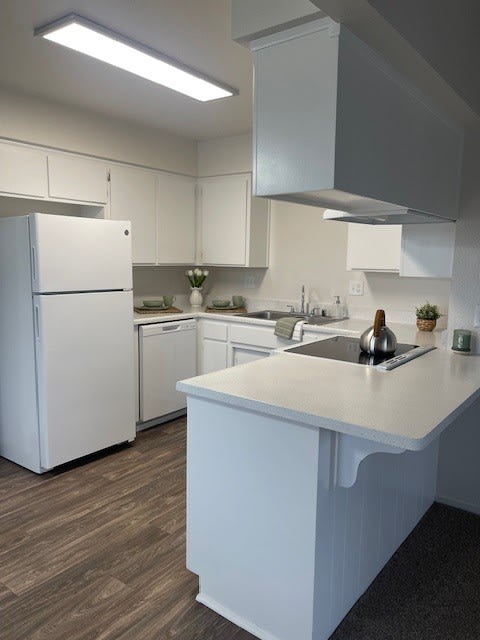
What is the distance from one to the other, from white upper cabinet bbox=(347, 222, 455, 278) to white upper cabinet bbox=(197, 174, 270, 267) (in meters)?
0.99

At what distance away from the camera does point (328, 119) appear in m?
1.35

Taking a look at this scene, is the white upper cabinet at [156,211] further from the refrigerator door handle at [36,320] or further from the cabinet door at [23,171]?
the refrigerator door handle at [36,320]

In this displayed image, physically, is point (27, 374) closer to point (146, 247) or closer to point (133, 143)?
point (146, 247)

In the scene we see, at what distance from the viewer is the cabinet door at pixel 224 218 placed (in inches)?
162

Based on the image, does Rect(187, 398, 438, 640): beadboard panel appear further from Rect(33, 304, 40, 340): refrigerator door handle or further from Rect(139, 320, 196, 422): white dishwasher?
Rect(139, 320, 196, 422): white dishwasher

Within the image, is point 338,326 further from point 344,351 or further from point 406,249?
point 344,351

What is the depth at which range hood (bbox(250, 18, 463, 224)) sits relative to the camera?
1351 mm

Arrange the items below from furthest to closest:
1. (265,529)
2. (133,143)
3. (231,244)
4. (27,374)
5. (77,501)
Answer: (231,244) < (133,143) < (27,374) < (77,501) < (265,529)

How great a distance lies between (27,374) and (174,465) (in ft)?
3.61

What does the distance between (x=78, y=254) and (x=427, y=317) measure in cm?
229

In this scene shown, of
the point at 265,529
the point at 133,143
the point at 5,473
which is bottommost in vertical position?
the point at 5,473

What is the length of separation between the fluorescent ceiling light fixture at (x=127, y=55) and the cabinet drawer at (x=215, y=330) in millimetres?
1767

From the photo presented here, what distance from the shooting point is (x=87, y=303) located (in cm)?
306

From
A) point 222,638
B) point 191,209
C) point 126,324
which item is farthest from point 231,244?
point 222,638
